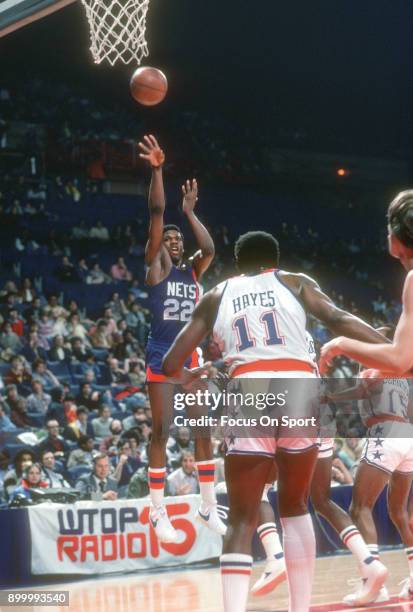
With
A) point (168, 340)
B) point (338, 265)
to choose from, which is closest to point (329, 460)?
point (168, 340)

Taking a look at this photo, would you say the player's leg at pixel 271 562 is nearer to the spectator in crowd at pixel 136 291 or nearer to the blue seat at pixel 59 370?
the blue seat at pixel 59 370

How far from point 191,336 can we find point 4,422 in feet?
29.6

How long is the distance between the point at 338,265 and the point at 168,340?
16.6 m

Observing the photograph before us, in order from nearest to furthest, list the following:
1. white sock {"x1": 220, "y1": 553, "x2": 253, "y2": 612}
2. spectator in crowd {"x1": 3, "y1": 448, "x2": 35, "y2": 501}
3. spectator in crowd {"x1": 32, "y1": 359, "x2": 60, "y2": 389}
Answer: white sock {"x1": 220, "y1": 553, "x2": 253, "y2": 612} → spectator in crowd {"x1": 3, "y1": 448, "x2": 35, "y2": 501} → spectator in crowd {"x1": 32, "y1": 359, "x2": 60, "y2": 389}

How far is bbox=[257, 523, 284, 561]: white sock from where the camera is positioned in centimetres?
754

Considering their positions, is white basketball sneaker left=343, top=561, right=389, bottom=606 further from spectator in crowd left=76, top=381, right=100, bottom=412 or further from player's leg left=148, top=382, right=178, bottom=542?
spectator in crowd left=76, top=381, right=100, bottom=412

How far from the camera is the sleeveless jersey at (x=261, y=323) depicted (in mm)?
5516

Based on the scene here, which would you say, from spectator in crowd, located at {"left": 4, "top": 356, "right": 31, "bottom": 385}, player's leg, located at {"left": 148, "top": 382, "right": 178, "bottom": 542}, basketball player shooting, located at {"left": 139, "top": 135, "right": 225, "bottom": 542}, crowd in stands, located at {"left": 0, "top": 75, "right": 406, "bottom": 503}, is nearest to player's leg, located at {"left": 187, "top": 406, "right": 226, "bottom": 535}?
basketball player shooting, located at {"left": 139, "top": 135, "right": 225, "bottom": 542}

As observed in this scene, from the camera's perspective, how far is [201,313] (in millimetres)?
5602

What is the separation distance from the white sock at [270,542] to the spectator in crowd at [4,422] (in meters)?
6.87

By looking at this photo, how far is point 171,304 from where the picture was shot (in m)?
8.16

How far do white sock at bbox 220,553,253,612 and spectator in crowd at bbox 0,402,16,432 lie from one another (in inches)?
351

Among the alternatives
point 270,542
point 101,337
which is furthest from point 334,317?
point 101,337

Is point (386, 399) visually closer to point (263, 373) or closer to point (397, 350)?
point (263, 373)
